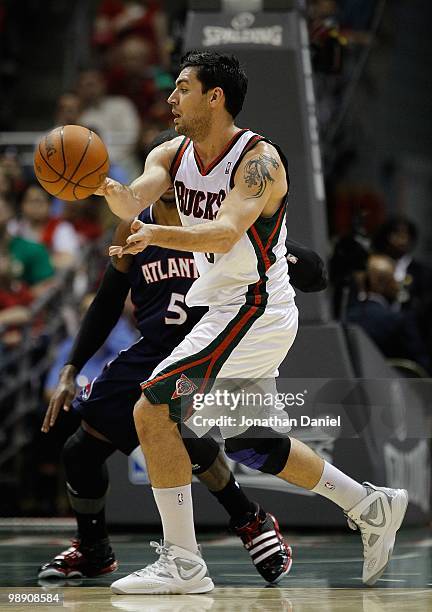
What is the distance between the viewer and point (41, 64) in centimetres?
1522

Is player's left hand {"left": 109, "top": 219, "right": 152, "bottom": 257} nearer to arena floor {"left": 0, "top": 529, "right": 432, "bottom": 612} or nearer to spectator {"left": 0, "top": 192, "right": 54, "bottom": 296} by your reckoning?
arena floor {"left": 0, "top": 529, "right": 432, "bottom": 612}

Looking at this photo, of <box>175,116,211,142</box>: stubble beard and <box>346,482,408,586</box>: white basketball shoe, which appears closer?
<box>175,116,211,142</box>: stubble beard

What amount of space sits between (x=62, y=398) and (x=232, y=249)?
1.11 meters

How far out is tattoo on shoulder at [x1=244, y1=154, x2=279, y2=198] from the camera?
4.71m

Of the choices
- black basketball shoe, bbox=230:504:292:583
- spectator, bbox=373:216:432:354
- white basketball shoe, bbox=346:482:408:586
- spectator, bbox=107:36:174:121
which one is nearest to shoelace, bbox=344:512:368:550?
white basketball shoe, bbox=346:482:408:586

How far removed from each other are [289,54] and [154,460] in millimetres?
3267

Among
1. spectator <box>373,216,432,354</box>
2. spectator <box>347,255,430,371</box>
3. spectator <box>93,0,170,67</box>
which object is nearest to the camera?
spectator <box>347,255,430,371</box>

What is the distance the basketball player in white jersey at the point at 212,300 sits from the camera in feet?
15.8

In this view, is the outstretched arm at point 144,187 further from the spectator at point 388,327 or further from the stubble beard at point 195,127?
the spectator at point 388,327

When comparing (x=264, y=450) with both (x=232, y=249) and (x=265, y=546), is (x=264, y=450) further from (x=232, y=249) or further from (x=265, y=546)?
(x=232, y=249)

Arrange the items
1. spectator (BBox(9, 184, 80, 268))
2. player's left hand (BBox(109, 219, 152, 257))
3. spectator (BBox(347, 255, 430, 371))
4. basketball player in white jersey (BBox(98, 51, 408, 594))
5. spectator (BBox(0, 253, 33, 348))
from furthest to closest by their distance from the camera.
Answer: spectator (BBox(9, 184, 80, 268))
spectator (BBox(0, 253, 33, 348))
spectator (BBox(347, 255, 430, 371))
basketball player in white jersey (BBox(98, 51, 408, 594))
player's left hand (BBox(109, 219, 152, 257))

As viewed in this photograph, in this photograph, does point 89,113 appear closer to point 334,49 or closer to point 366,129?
point 366,129

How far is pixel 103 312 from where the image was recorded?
5711mm

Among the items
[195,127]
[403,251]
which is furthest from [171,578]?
[403,251]
